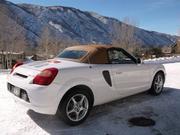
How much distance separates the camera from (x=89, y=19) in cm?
18675

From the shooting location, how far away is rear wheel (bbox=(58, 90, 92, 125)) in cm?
395

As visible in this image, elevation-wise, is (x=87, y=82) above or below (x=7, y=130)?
above

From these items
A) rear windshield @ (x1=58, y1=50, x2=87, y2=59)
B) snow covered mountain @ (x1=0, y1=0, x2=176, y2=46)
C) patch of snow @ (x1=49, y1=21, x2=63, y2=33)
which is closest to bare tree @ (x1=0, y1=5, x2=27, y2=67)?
rear windshield @ (x1=58, y1=50, x2=87, y2=59)

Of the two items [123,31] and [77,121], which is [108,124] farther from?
[123,31]

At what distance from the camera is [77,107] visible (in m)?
4.16

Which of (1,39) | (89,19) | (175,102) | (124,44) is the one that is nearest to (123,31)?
(124,44)

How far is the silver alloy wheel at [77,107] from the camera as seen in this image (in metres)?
4.08

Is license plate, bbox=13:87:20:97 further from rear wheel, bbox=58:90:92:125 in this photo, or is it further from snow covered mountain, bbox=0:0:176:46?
snow covered mountain, bbox=0:0:176:46

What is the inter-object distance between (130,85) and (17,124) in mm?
2590

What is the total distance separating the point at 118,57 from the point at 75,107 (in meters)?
1.74

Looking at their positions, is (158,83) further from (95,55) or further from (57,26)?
(57,26)

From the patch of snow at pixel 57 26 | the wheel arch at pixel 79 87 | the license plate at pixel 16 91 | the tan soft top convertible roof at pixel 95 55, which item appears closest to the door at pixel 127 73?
the tan soft top convertible roof at pixel 95 55

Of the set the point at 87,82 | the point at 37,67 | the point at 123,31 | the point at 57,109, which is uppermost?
the point at 123,31

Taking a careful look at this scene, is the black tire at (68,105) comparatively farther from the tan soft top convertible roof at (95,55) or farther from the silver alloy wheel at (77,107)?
the tan soft top convertible roof at (95,55)
